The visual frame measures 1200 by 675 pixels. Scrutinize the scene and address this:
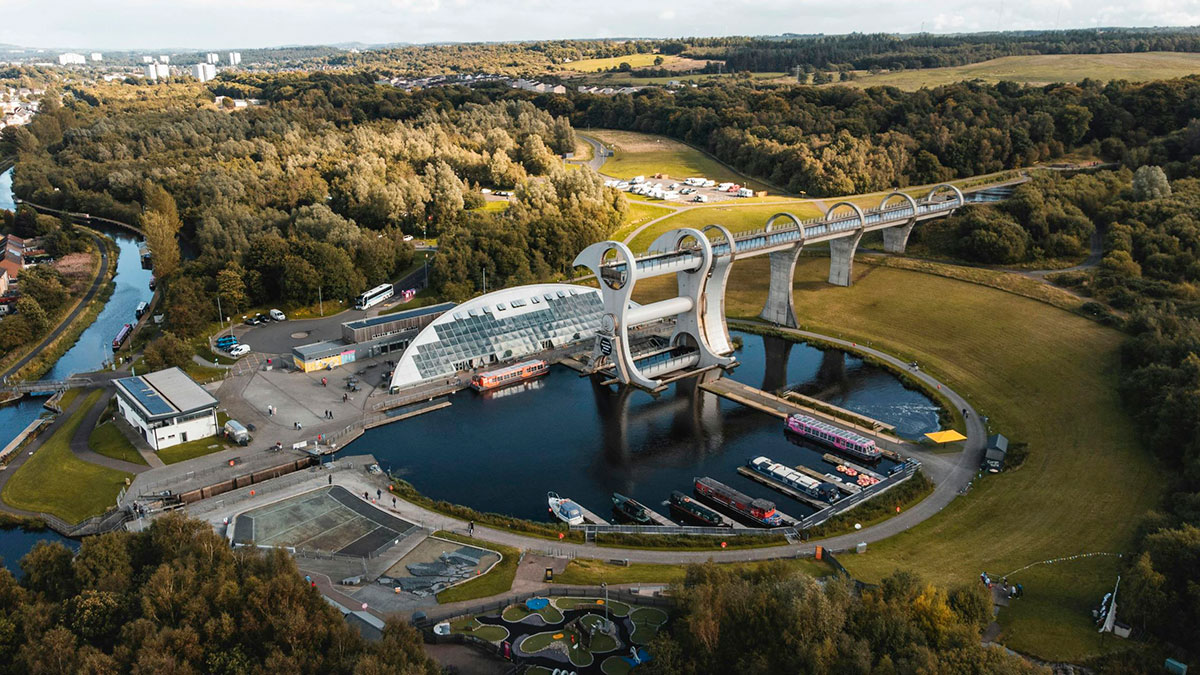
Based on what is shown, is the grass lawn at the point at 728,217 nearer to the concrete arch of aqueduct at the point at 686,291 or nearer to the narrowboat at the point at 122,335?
the concrete arch of aqueduct at the point at 686,291

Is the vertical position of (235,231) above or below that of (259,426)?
above

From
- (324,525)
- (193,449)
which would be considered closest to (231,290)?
(193,449)

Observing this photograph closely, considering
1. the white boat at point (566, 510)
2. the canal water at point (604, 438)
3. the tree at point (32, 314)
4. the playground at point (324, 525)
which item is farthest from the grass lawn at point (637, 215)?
the playground at point (324, 525)

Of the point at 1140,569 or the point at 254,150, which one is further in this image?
the point at 254,150

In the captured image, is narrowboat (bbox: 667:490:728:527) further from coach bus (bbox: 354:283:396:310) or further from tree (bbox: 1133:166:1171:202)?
tree (bbox: 1133:166:1171:202)

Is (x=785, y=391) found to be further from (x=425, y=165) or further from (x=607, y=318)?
(x=425, y=165)

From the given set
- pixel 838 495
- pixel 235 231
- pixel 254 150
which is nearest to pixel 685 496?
pixel 838 495

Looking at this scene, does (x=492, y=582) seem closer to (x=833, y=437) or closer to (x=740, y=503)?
(x=740, y=503)
